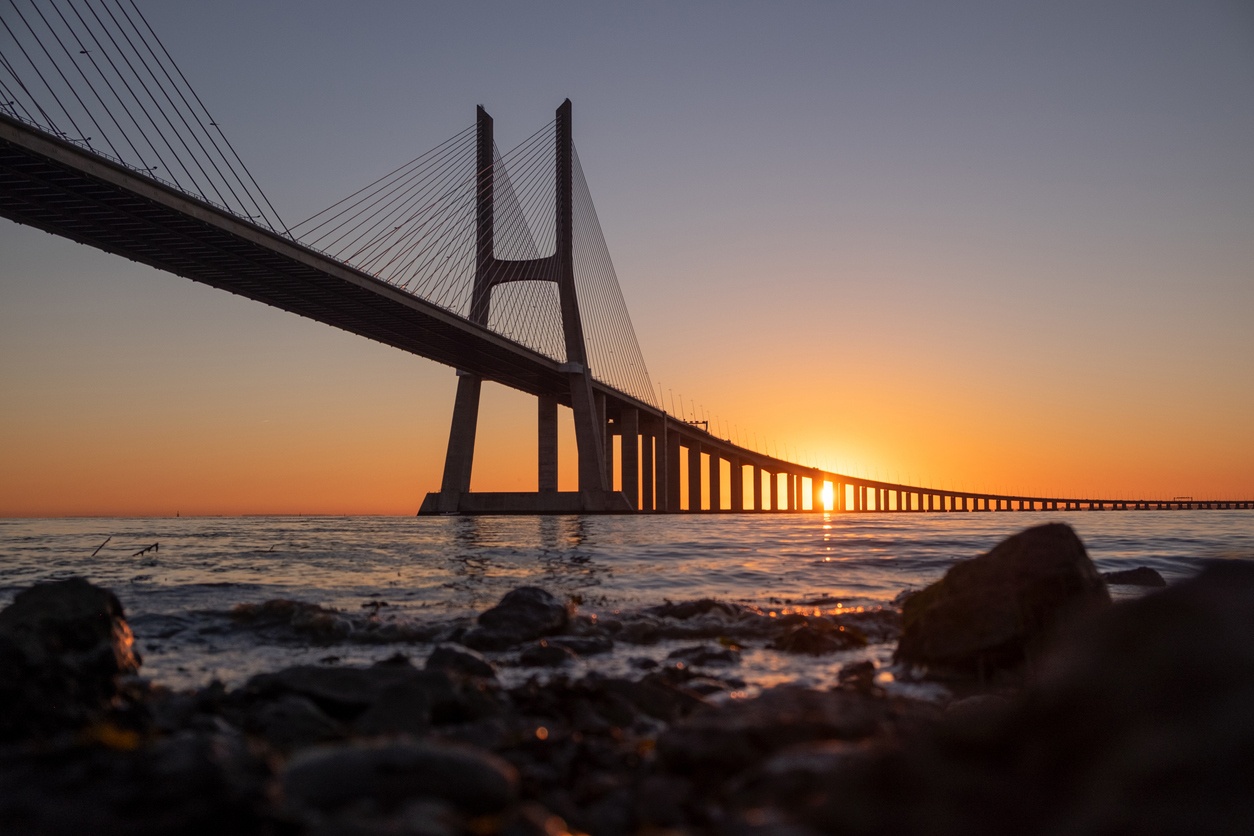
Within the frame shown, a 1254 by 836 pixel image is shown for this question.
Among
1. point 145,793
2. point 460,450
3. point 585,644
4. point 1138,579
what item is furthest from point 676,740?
point 460,450

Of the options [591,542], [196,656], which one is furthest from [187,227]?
[196,656]

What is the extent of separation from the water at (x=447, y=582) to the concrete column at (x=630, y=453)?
38110mm

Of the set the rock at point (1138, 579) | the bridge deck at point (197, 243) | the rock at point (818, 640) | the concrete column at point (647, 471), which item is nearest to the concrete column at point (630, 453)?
the concrete column at point (647, 471)

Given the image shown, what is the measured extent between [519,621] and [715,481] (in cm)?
8376

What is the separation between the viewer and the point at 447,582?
1155 cm

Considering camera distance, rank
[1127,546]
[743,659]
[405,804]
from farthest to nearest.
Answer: [1127,546]
[743,659]
[405,804]

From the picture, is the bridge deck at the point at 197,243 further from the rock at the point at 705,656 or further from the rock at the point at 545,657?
the rock at the point at 705,656

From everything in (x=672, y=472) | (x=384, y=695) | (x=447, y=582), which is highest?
(x=672, y=472)

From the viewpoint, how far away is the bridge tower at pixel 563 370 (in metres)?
47.6

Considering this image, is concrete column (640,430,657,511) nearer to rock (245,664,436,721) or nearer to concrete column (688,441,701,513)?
concrete column (688,441,701,513)

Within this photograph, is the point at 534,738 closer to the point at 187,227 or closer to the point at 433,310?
the point at 187,227

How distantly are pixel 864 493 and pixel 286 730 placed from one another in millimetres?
122885

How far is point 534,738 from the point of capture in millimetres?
3680

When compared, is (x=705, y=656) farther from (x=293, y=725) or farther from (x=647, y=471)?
(x=647, y=471)
